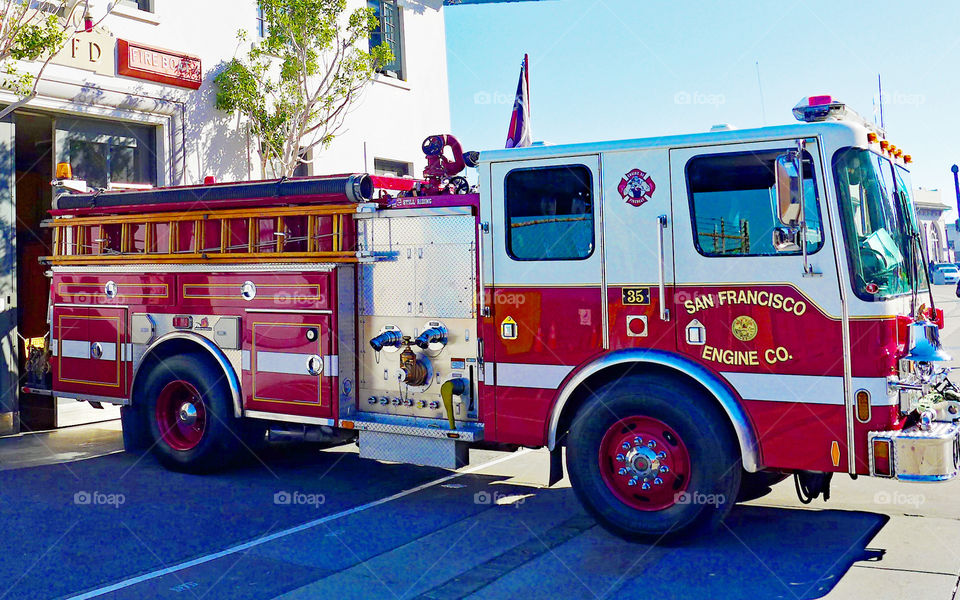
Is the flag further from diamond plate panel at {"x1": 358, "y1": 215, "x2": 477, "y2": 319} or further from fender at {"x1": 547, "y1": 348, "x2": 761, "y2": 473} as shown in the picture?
fender at {"x1": 547, "y1": 348, "x2": 761, "y2": 473}

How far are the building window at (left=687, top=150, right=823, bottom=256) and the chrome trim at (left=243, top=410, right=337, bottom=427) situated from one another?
323 cm

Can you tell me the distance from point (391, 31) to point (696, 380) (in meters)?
12.1

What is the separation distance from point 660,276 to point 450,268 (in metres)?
1.66

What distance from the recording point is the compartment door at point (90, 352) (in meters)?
8.20

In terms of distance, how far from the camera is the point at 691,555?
5406mm

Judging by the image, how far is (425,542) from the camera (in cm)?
581

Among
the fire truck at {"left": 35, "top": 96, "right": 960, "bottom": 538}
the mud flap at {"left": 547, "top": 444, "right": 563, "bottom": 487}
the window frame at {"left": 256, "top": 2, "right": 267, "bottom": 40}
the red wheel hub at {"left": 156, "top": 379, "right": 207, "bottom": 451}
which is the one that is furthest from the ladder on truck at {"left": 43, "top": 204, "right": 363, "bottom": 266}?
the window frame at {"left": 256, "top": 2, "right": 267, "bottom": 40}

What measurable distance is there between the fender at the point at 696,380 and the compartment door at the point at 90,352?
176 inches

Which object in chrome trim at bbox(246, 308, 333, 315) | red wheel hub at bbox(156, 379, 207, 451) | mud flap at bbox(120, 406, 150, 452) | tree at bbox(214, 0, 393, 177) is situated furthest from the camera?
tree at bbox(214, 0, 393, 177)

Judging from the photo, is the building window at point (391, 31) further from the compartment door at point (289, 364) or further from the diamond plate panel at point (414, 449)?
the diamond plate panel at point (414, 449)

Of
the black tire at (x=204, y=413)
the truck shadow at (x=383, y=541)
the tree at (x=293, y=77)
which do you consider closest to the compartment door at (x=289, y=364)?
the black tire at (x=204, y=413)

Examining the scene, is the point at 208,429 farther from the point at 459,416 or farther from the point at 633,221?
the point at 633,221

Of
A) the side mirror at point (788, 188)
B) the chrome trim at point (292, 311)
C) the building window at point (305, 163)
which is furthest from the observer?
the building window at point (305, 163)

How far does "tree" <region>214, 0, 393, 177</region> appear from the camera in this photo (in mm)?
12430
